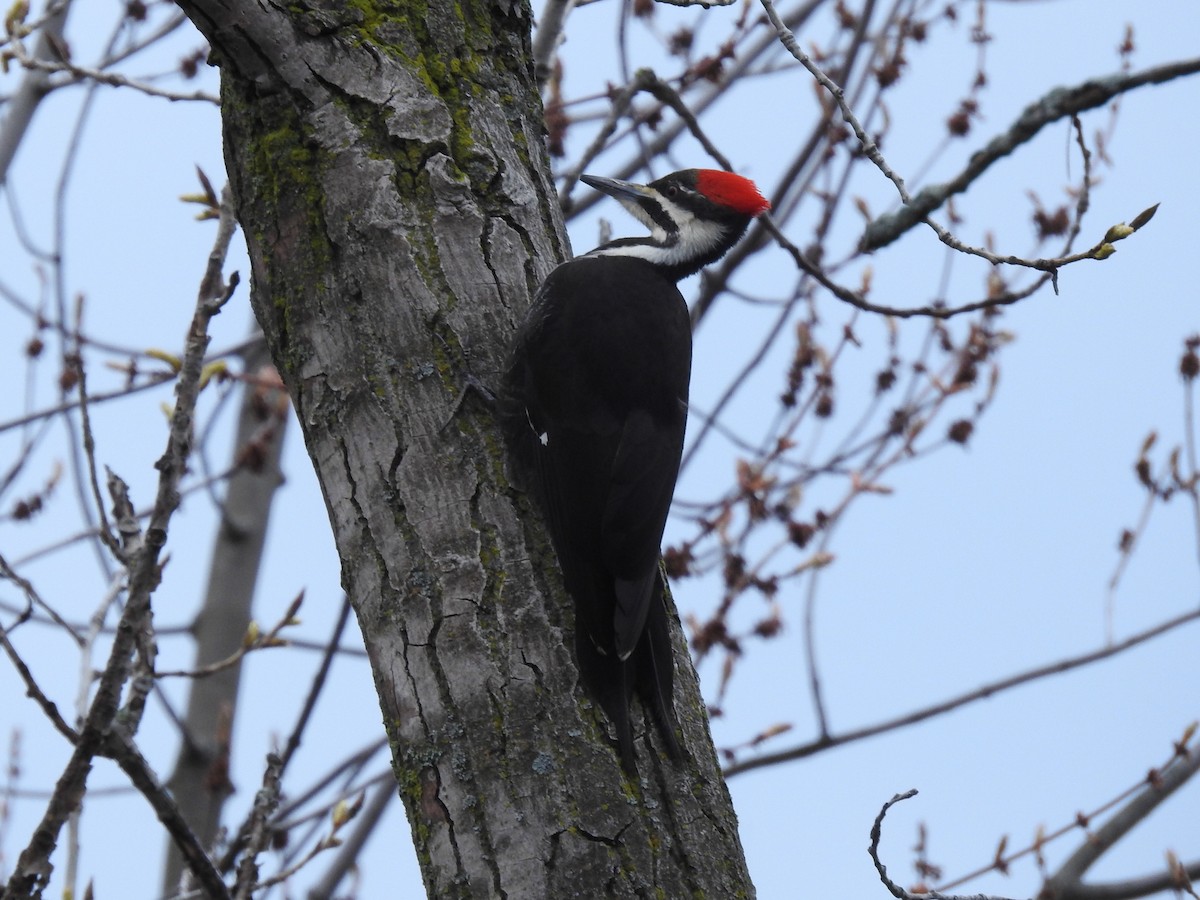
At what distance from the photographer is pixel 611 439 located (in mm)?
2357

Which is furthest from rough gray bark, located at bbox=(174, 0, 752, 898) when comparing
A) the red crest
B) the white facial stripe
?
the red crest

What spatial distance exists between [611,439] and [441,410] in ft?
1.42

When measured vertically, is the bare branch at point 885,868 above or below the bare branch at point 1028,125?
below

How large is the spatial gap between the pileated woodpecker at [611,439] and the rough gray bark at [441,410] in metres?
0.04

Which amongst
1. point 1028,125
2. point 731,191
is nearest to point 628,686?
point 731,191

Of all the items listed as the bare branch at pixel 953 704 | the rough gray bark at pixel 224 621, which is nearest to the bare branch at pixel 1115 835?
the bare branch at pixel 953 704

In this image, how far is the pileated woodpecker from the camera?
1.87 m

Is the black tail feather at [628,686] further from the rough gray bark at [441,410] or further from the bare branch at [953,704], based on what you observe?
the bare branch at [953,704]

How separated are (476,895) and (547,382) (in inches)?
37.5

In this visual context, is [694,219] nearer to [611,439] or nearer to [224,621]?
[611,439]

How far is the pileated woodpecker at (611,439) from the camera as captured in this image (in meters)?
1.87

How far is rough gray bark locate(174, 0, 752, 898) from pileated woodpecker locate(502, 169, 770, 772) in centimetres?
4

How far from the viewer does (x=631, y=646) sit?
1.85m

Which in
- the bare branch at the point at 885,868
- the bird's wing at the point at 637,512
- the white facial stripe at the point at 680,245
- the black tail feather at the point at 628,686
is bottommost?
the bare branch at the point at 885,868
